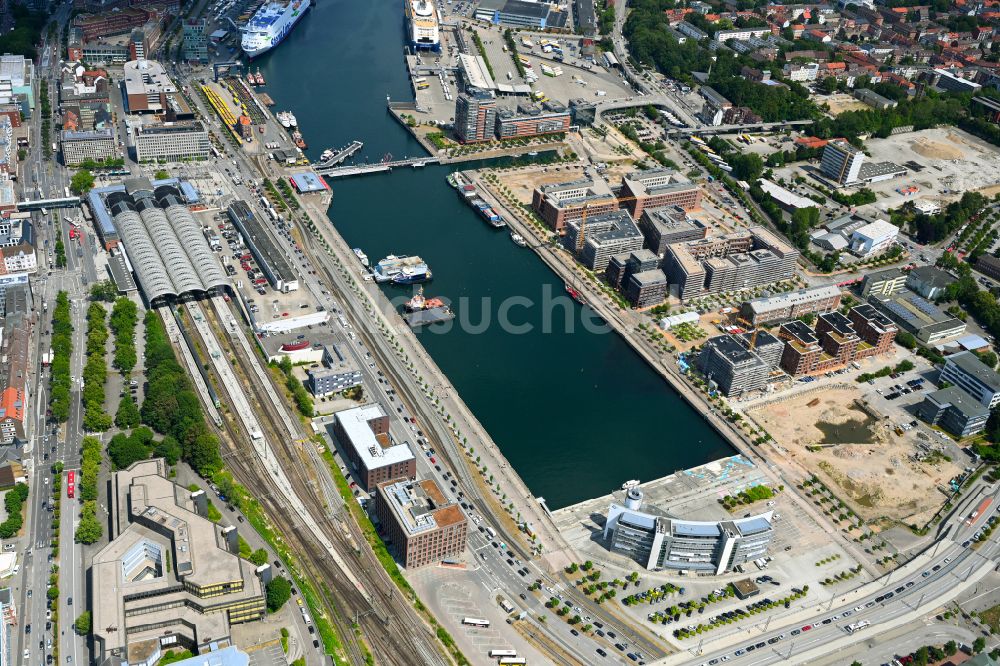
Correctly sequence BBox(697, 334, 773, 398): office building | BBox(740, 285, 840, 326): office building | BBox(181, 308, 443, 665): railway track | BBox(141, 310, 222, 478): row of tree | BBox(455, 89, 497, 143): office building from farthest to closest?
BBox(455, 89, 497, 143): office building < BBox(740, 285, 840, 326): office building < BBox(697, 334, 773, 398): office building < BBox(141, 310, 222, 478): row of tree < BBox(181, 308, 443, 665): railway track

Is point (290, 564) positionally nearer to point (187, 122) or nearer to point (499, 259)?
point (499, 259)

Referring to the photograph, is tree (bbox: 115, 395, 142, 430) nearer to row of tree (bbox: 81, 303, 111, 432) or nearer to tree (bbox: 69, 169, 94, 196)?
row of tree (bbox: 81, 303, 111, 432)

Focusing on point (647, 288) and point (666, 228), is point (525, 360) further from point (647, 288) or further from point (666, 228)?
point (666, 228)

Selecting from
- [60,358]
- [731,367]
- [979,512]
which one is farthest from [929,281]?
[60,358]

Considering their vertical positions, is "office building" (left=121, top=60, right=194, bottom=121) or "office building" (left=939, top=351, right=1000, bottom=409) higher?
"office building" (left=121, top=60, right=194, bottom=121)

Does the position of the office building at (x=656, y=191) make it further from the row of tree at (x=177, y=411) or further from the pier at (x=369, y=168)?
the row of tree at (x=177, y=411)

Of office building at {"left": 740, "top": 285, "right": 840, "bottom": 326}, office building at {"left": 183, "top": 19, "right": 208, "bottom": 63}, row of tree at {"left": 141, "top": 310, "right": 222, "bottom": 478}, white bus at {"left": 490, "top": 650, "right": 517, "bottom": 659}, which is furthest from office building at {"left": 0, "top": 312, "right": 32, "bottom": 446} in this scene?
office building at {"left": 183, "top": 19, "right": 208, "bottom": 63}

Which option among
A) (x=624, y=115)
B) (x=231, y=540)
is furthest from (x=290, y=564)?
(x=624, y=115)
